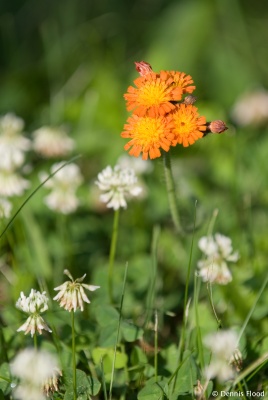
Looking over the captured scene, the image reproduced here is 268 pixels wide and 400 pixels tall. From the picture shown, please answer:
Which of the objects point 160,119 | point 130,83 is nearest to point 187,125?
point 160,119

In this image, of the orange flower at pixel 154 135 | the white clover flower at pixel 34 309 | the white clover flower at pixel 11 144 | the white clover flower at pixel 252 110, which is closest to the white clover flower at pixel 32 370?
the white clover flower at pixel 34 309

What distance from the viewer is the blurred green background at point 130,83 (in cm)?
222

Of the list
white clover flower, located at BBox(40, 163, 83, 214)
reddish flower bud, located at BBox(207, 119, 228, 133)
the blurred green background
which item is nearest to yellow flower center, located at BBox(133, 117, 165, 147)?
reddish flower bud, located at BBox(207, 119, 228, 133)

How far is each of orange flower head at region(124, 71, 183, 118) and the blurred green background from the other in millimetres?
268

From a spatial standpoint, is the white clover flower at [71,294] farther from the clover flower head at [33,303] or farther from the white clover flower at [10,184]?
the white clover flower at [10,184]

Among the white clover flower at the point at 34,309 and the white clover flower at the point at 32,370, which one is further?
the white clover flower at the point at 34,309

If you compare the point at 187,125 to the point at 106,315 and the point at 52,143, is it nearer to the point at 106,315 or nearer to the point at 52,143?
the point at 106,315

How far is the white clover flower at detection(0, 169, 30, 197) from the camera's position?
207cm

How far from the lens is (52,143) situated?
2352 millimetres

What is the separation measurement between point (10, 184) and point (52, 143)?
334mm

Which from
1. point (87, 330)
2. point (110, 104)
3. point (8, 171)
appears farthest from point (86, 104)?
point (87, 330)

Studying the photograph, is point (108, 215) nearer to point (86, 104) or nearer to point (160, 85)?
point (86, 104)

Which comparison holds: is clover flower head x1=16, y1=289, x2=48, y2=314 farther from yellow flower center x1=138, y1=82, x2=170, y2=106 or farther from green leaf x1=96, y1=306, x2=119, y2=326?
yellow flower center x1=138, y1=82, x2=170, y2=106

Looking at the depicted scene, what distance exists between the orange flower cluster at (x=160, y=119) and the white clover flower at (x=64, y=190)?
683 mm
